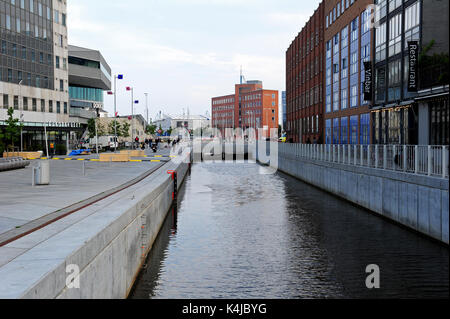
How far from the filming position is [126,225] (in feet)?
32.1

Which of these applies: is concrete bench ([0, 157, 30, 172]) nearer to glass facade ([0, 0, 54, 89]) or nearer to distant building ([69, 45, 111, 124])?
glass facade ([0, 0, 54, 89])

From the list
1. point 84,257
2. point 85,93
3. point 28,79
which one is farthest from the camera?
point 85,93

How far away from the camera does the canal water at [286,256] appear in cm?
1032

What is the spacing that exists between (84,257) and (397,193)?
14.5m

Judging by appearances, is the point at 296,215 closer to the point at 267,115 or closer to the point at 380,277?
the point at 380,277

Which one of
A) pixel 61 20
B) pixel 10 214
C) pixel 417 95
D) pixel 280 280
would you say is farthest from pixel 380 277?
pixel 61 20

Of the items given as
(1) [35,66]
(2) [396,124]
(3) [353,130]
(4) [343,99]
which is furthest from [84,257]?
(1) [35,66]

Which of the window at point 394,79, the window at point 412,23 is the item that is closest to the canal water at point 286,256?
the window at point 412,23

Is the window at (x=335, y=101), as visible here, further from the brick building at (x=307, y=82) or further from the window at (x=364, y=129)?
the window at (x=364, y=129)

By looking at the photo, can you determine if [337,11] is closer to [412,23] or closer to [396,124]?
[396,124]

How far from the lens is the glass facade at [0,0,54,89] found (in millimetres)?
66775

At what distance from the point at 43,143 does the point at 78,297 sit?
59.2 m

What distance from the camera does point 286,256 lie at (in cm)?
1335

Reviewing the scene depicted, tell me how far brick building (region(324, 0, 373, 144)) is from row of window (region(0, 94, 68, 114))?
137 feet
